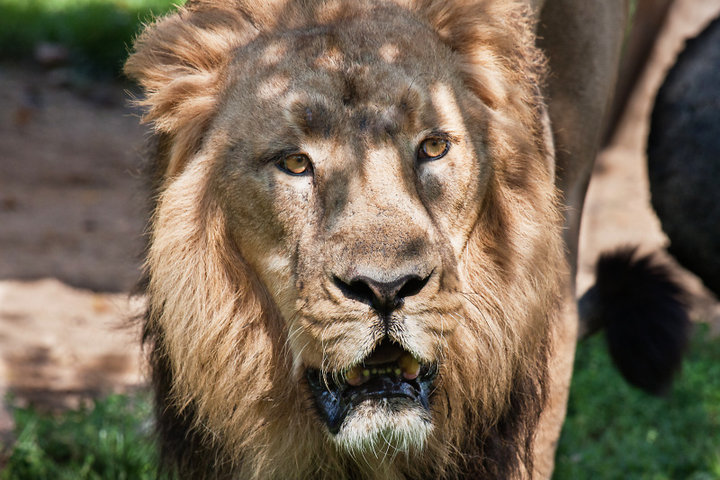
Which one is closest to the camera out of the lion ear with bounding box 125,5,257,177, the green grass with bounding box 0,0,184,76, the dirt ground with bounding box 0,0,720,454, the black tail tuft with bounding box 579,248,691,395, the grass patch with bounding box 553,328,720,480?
the lion ear with bounding box 125,5,257,177

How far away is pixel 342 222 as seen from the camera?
2418 mm

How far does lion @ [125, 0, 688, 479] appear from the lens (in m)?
2.42

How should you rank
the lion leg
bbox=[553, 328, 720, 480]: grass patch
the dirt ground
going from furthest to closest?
1. the dirt ground
2. bbox=[553, 328, 720, 480]: grass patch
3. the lion leg

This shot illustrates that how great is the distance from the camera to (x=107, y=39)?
1027cm

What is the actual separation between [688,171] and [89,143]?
19.4 feet

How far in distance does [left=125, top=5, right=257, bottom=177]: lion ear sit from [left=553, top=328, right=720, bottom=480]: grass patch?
2569 mm

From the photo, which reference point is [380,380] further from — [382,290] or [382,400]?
[382,290]

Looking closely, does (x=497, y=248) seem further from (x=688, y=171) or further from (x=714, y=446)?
(x=688, y=171)

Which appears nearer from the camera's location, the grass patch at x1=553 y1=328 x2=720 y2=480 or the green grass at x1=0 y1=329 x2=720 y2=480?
the green grass at x1=0 y1=329 x2=720 y2=480

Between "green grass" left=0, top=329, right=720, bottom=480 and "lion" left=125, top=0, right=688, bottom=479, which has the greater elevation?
"lion" left=125, top=0, right=688, bottom=479

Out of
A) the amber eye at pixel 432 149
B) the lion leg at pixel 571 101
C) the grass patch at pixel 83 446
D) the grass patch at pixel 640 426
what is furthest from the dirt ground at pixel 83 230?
the lion leg at pixel 571 101

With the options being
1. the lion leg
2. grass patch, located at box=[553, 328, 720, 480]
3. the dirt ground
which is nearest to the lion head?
the lion leg

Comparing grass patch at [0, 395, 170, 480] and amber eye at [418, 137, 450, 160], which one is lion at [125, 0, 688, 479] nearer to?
amber eye at [418, 137, 450, 160]

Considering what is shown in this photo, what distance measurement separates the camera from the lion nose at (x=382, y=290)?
7.38ft
